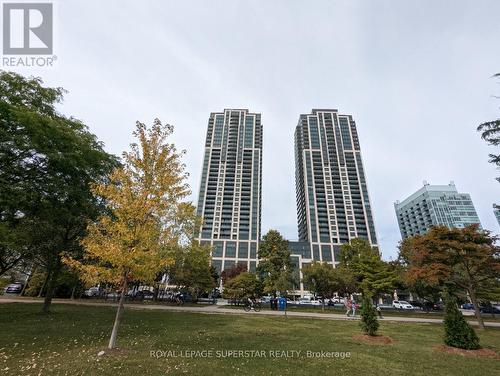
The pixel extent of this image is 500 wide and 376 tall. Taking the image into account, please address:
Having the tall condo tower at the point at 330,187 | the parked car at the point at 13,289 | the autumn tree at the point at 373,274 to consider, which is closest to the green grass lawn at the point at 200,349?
the autumn tree at the point at 373,274

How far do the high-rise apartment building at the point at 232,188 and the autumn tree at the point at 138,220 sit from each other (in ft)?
319

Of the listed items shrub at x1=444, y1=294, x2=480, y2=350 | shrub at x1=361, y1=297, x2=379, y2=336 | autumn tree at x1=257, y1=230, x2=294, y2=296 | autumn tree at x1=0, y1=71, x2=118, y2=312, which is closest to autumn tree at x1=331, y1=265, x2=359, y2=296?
autumn tree at x1=257, y1=230, x2=294, y2=296

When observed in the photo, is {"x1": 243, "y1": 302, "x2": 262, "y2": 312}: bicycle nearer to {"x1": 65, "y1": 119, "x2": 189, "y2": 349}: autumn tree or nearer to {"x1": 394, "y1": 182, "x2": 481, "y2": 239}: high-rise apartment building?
{"x1": 65, "y1": 119, "x2": 189, "y2": 349}: autumn tree

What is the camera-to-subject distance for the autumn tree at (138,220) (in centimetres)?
882

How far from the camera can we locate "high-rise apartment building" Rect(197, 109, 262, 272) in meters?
109

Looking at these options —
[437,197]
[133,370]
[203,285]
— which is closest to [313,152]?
[437,197]

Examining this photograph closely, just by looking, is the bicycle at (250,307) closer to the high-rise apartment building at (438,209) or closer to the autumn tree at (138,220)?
the autumn tree at (138,220)

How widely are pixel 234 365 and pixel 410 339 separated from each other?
10803 millimetres

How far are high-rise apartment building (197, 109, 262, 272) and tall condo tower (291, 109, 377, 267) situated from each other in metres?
23.7

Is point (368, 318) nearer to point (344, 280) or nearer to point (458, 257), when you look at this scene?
point (458, 257)

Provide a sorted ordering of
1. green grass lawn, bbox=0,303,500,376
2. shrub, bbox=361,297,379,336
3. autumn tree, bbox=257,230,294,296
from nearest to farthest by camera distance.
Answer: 1. green grass lawn, bbox=0,303,500,376
2. shrub, bbox=361,297,379,336
3. autumn tree, bbox=257,230,294,296

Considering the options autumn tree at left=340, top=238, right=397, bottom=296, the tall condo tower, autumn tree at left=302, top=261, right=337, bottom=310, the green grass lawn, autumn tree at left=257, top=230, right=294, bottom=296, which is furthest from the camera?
the tall condo tower

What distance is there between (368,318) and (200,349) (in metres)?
8.75

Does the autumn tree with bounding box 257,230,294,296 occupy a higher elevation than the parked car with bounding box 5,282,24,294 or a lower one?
higher
